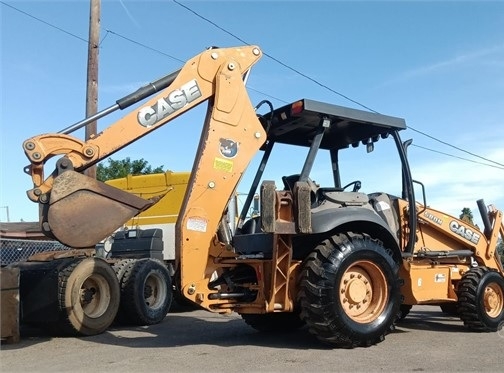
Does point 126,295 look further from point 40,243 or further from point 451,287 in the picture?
point 451,287

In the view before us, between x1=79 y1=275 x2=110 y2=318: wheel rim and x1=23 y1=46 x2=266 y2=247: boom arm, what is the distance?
9.00 feet

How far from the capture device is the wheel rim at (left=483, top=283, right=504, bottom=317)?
324 inches

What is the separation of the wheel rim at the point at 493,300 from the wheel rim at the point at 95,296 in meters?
5.43

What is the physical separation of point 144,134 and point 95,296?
3360 millimetres

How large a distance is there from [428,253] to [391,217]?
77 centimetres

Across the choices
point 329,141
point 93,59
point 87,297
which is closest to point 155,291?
point 87,297

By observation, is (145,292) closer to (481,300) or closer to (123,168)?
(481,300)

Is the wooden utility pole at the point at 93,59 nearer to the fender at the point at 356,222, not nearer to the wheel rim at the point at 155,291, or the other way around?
the wheel rim at the point at 155,291

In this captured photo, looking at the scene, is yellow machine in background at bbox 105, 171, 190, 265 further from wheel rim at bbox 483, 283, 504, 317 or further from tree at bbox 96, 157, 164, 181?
tree at bbox 96, 157, 164, 181

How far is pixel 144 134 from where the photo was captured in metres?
6.77

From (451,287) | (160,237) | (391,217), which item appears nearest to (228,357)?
(391,217)

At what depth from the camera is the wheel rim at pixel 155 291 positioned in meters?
10.3

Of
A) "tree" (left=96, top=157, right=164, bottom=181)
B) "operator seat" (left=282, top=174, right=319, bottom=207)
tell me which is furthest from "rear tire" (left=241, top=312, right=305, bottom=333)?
"tree" (left=96, top=157, right=164, bottom=181)

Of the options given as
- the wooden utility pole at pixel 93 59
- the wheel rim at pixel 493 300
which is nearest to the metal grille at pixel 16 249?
the wooden utility pole at pixel 93 59
